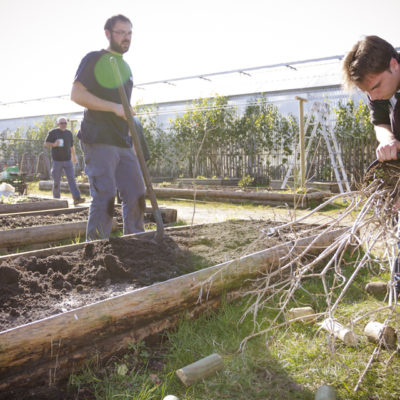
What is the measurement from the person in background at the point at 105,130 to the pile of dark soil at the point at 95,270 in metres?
0.45

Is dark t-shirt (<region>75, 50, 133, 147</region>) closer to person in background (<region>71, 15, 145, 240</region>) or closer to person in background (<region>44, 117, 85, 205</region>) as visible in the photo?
person in background (<region>71, 15, 145, 240</region>)

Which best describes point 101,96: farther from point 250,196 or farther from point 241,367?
point 250,196

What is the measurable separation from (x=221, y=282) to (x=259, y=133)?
38.0ft

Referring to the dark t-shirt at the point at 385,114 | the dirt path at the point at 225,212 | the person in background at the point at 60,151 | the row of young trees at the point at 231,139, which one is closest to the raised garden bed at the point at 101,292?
the dark t-shirt at the point at 385,114

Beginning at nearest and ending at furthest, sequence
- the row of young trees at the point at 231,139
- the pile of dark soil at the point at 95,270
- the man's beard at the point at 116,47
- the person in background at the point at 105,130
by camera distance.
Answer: the pile of dark soil at the point at 95,270 < the person in background at the point at 105,130 < the man's beard at the point at 116,47 < the row of young trees at the point at 231,139

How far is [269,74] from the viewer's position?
15.9 metres

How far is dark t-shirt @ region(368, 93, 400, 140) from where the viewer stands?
231 cm

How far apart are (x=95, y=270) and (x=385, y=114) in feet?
6.75

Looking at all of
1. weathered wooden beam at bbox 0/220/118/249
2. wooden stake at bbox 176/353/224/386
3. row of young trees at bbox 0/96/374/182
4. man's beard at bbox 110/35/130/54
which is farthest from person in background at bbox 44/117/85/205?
wooden stake at bbox 176/353/224/386

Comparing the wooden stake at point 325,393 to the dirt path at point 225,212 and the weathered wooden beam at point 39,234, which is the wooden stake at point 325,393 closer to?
the weathered wooden beam at point 39,234

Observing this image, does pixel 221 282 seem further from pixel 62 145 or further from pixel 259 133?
pixel 259 133

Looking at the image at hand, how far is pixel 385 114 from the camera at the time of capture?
249 cm

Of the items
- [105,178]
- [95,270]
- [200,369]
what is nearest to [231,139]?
[105,178]

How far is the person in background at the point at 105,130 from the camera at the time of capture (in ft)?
11.2
